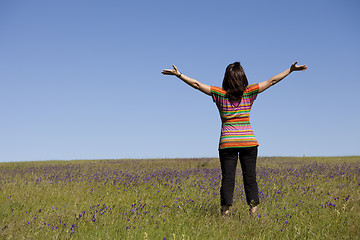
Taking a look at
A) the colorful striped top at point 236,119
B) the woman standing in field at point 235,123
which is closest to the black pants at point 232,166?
the woman standing in field at point 235,123

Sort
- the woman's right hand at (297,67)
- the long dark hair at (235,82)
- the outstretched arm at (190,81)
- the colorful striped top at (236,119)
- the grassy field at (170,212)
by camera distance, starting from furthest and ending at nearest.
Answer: the woman's right hand at (297,67) < the outstretched arm at (190,81) < the long dark hair at (235,82) < the colorful striped top at (236,119) < the grassy field at (170,212)

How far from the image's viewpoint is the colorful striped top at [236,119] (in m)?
4.50

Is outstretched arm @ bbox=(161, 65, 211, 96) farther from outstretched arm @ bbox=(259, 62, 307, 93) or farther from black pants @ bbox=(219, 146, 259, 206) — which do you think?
black pants @ bbox=(219, 146, 259, 206)

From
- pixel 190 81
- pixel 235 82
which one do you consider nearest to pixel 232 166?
pixel 235 82

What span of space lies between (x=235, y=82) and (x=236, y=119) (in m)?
0.56

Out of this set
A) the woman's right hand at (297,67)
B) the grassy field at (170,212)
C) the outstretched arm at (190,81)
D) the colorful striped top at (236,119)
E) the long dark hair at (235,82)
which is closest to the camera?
the grassy field at (170,212)

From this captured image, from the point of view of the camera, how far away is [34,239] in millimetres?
4027

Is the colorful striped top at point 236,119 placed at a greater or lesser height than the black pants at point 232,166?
greater

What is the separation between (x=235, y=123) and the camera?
15.1ft

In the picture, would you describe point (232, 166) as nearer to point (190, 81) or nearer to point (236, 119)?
point (236, 119)

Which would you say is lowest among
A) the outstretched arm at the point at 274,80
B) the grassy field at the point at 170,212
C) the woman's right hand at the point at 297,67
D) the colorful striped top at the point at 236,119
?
the grassy field at the point at 170,212

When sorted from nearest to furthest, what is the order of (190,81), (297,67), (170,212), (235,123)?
(235,123)
(190,81)
(297,67)
(170,212)

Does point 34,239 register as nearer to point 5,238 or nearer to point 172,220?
point 5,238

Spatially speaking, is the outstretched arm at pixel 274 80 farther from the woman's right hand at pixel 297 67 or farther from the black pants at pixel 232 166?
the black pants at pixel 232 166
